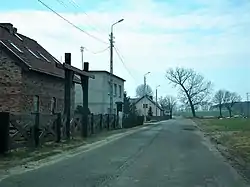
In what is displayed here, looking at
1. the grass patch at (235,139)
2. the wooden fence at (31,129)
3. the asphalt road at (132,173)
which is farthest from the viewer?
the grass patch at (235,139)

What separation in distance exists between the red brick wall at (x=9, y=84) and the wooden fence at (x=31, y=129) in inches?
163

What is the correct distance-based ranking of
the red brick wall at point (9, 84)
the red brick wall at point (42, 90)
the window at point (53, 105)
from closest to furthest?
the red brick wall at point (9, 84) → the red brick wall at point (42, 90) → the window at point (53, 105)

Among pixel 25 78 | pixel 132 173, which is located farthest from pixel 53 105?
pixel 132 173

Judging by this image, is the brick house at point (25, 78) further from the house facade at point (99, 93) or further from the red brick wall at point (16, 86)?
the house facade at point (99, 93)

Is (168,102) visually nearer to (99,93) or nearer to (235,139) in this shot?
(99,93)

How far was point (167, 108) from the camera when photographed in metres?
168

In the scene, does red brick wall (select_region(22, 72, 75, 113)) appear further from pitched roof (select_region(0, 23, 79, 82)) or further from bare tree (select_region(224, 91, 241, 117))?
bare tree (select_region(224, 91, 241, 117))

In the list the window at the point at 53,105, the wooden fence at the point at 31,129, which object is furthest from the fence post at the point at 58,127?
the window at the point at 53,105

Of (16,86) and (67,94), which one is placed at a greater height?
(16,86)

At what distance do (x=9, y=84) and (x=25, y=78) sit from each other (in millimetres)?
1508

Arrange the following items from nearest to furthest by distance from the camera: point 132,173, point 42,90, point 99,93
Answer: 1. point 132,173
2. point 42,90
3. point 99,93

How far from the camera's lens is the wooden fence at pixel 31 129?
1766 cm

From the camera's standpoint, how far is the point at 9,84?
3017 cm

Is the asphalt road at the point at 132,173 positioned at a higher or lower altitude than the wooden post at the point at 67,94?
lower
